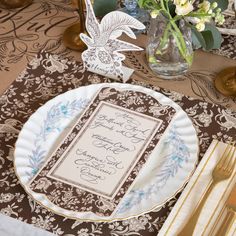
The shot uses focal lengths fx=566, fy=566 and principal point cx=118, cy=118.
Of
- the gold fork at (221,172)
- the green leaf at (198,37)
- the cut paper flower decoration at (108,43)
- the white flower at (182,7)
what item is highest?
the green leaf at (198,37)

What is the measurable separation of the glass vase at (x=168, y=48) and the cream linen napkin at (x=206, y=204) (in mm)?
237

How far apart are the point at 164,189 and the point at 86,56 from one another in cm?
34

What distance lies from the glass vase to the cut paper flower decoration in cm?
6

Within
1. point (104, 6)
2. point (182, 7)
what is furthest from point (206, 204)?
point (104, 6)

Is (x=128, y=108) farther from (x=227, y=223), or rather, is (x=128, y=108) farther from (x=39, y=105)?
(x=227, y=223)

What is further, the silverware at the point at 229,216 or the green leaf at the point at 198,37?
the green leaf at the point at 198,37

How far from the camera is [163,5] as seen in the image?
101 cm

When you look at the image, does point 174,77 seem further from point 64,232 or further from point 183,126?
point 64,232

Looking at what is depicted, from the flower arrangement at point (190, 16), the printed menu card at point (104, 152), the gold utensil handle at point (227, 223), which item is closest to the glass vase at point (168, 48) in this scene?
the flower arrangement at point (190, 16)

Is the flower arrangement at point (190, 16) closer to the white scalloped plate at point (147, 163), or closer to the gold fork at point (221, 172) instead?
the white scalloped plate at point (147, 163)

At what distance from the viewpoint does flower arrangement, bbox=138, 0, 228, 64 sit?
100cm

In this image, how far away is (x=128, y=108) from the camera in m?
1.07

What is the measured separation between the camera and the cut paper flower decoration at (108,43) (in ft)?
3.46

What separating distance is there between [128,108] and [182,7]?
21 cm
